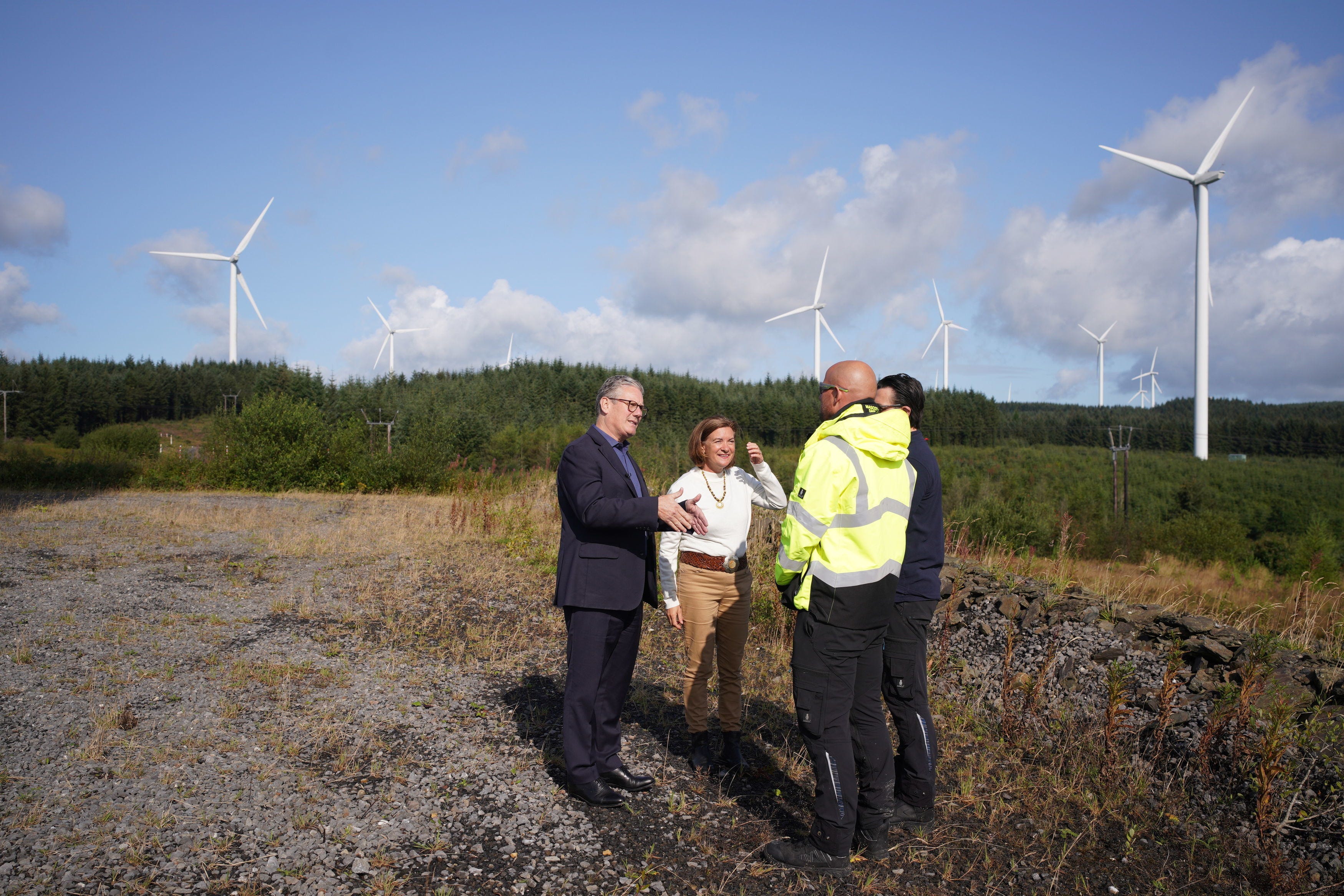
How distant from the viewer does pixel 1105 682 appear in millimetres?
5277

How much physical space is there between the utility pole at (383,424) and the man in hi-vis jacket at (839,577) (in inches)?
1023

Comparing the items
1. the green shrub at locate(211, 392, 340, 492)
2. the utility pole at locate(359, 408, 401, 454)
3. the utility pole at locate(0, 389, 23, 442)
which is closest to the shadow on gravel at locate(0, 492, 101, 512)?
the green shrub at locate(211, 392, 340, 492)

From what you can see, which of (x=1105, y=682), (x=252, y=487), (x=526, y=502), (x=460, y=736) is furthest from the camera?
(x=252, y=487)

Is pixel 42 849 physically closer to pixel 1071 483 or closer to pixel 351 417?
pixel 351 417

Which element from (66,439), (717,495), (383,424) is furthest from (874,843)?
(66,439)

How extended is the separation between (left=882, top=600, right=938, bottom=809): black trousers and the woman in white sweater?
92 centimetres

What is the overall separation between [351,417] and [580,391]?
108ft

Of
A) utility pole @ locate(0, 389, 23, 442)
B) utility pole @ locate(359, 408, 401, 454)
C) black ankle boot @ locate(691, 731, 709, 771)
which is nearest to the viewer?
black ankle boot @ locate(691, 731, 709, 771)

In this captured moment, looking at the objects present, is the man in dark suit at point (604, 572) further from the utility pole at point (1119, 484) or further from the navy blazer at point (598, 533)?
the utility pole at point (1119, 484)

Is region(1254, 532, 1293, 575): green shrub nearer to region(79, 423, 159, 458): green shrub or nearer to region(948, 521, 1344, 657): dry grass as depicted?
region(948, 521, 1344, 657): dry grass

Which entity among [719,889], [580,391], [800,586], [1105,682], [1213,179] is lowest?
[719,889]

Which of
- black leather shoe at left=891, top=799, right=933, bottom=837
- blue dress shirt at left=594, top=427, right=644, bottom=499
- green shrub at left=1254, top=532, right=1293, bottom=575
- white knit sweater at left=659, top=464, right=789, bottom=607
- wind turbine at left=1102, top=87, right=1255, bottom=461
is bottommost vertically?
green shrub at left=1254, top=532, right=1293, bottom=575

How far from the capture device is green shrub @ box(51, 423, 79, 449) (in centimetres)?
4931

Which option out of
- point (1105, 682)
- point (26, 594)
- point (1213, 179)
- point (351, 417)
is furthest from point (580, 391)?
point (1105, 682)
